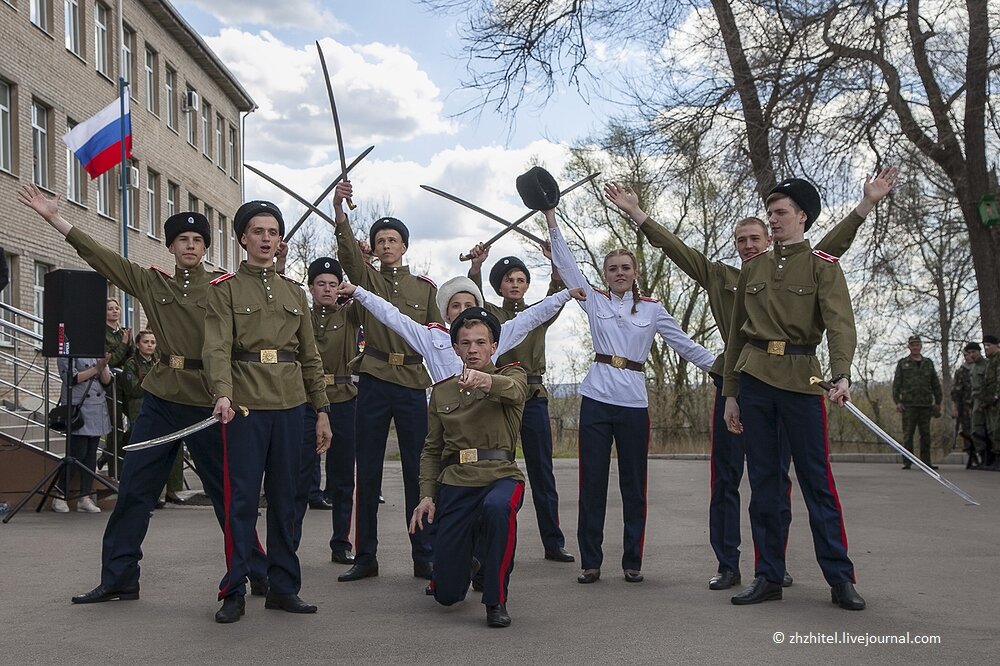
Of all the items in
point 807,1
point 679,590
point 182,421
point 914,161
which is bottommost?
point 679,590

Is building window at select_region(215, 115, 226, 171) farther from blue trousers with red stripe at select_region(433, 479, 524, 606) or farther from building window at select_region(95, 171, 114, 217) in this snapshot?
blue trousers with red stripe at select_region(433, 479, 524, 606)

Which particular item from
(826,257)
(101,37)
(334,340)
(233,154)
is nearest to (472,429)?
(826,257)

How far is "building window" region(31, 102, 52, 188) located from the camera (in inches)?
950

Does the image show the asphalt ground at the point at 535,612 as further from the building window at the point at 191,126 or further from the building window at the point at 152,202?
the building window at the point at 191,126

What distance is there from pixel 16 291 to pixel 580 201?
738 inches

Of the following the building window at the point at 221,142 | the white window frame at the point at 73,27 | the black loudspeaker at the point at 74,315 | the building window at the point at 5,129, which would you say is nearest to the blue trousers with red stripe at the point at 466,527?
the black loudspeaker at the point at 74,315

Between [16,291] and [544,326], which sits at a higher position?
[16,291]

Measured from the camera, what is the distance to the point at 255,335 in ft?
21.1

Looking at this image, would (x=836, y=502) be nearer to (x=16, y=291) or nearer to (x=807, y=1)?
(x=807, y=1)

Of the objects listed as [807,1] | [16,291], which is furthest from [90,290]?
[16,291]

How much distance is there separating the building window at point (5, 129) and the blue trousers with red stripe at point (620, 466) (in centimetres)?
1856

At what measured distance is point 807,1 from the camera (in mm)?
16859

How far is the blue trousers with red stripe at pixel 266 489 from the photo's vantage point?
6.27 meters

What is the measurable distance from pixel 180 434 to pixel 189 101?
32.3 meters
